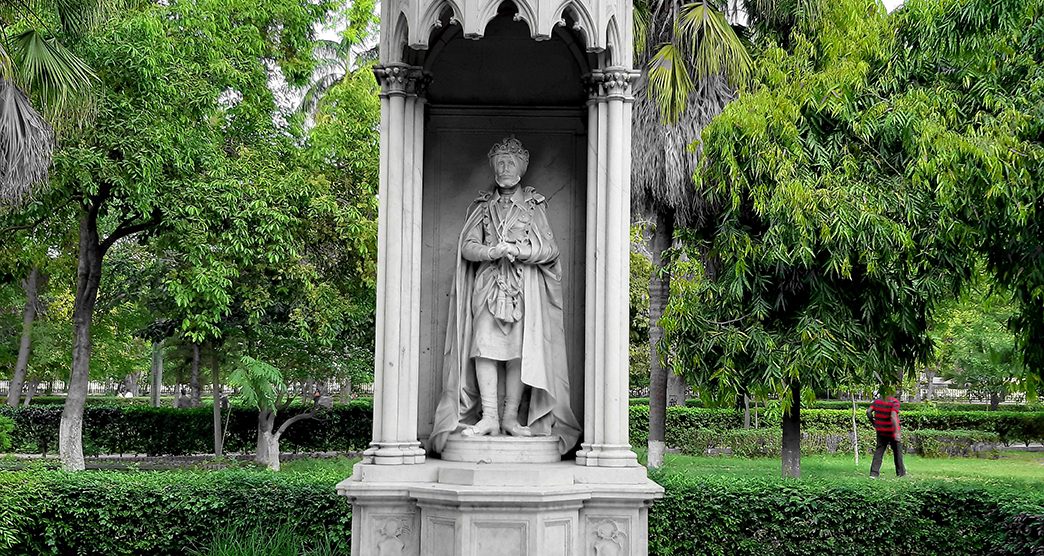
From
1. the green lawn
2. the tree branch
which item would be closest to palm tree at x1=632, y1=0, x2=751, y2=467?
the green lawn

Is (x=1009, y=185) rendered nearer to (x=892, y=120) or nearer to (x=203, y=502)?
(x=892, y=120)

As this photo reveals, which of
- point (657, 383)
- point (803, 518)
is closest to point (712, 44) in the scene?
point (657, 383)

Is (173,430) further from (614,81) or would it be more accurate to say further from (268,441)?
(614,81)

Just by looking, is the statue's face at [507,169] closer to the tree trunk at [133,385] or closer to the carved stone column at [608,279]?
the carved stone column at [608,279]

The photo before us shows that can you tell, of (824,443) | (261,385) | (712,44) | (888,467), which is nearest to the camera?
(712,44)

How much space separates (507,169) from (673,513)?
189 inches

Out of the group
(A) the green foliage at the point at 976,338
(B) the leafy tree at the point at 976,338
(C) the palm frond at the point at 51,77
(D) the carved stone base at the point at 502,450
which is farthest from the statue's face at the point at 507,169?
(B) the leafy tree at the point at 976,338

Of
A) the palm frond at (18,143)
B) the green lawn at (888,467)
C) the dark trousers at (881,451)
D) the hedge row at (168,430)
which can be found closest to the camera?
the palm frond at (18,143)

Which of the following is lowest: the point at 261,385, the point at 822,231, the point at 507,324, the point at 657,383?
the point at 261,385

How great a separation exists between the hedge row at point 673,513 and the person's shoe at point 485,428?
137 inches

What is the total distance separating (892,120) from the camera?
35.4 feet

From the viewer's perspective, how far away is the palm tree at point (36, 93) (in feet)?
37.6

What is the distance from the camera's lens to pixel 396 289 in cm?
668

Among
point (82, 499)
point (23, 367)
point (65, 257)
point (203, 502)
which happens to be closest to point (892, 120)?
point (203, 502)
